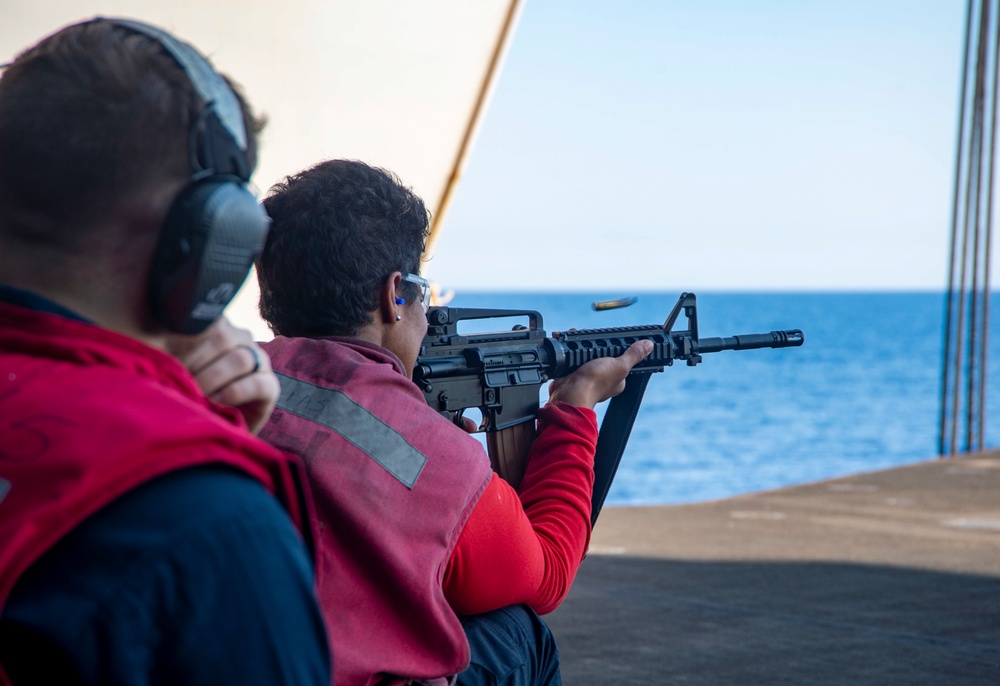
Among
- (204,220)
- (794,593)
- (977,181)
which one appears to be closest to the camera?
(204,220)

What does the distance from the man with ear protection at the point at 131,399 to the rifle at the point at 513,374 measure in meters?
1.46

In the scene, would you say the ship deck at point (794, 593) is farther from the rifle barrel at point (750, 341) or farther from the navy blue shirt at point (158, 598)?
the navy blue shirt at point (158, 598)

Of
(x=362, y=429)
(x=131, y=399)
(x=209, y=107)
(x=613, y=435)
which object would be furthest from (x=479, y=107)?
(x=131, y=399)

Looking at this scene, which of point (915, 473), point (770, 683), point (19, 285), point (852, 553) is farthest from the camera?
point (915, 473)

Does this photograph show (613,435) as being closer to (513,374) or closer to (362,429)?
(513,374)

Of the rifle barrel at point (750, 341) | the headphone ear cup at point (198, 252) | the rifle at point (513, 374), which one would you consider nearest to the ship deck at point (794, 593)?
the rifle barrel at point (750, 341)

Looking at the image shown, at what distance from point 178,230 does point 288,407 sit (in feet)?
2.79

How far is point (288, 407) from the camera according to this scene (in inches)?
70.6

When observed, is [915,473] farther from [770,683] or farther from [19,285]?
[19,285]

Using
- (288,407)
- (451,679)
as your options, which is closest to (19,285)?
(288,407)

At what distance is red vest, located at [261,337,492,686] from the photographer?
1.68 metres

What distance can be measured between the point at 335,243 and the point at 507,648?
2.64 feet

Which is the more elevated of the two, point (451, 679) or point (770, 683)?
point (451, 679)

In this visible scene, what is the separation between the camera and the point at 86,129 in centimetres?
93
